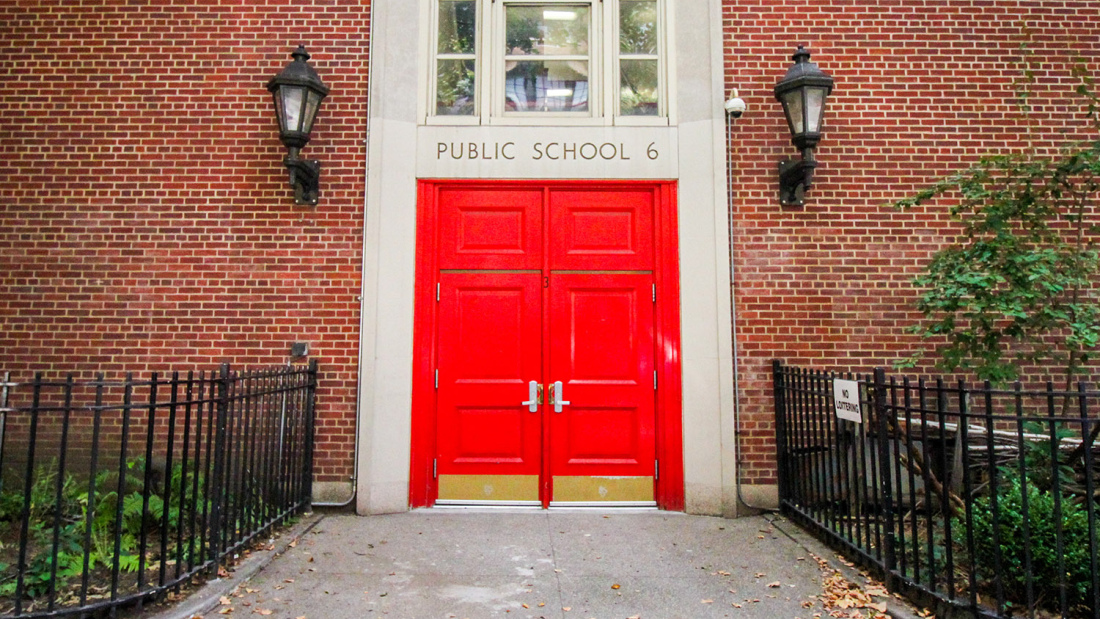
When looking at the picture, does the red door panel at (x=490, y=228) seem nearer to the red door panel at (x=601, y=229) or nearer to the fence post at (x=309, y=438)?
the red door panel at (x=601, y=229)

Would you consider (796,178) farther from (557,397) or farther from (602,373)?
(557,397)

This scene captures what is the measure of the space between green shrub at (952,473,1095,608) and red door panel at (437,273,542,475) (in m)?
3.51

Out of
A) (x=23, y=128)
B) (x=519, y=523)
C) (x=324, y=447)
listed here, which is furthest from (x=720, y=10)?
(x=23, y=128)

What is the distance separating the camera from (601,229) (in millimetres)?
6363

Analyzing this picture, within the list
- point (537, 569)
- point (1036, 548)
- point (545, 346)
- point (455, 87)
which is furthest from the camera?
point (455, 87)

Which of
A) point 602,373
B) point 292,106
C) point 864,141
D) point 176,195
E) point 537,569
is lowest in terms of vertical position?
point 537,569

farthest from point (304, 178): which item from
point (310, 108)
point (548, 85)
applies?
point (548, 85)

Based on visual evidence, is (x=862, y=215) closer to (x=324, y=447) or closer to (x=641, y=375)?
(x=641, y=375)

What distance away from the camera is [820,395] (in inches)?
199

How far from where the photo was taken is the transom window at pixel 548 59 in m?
6.55

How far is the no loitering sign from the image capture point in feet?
15.0

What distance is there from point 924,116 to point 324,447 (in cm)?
654

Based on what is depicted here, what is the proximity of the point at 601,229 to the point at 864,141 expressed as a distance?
8.85ft

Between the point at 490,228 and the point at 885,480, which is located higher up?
the point at 490,228
